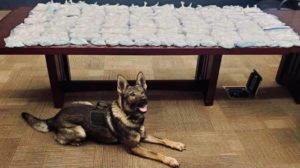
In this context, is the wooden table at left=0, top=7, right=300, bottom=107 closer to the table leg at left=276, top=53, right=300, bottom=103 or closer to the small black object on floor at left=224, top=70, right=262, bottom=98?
the table leg at left=276, top=53, right=300, bottom=103

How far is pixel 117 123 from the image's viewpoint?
5.50 ft

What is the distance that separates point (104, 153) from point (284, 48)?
1.23 metres

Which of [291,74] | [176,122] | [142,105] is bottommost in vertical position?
[176,122]

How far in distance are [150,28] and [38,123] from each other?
925mm

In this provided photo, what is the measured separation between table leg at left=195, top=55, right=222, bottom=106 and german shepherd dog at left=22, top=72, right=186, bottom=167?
52 cm

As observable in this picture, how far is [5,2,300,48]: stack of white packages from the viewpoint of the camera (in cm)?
174

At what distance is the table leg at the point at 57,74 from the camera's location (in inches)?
77.1

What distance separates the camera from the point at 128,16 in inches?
83.1

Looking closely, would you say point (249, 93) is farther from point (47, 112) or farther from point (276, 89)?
point (47, 112)

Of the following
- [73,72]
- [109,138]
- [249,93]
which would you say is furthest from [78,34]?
[249,93]

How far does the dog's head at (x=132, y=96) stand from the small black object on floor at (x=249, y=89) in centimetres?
99

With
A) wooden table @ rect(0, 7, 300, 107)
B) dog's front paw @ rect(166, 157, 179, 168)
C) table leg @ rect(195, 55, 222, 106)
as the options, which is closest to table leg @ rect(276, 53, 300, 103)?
wooden table @ rect(0, 7, 300, 107)

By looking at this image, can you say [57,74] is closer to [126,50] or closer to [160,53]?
[126,50]

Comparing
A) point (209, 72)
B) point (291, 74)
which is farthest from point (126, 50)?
point (291, 74)
